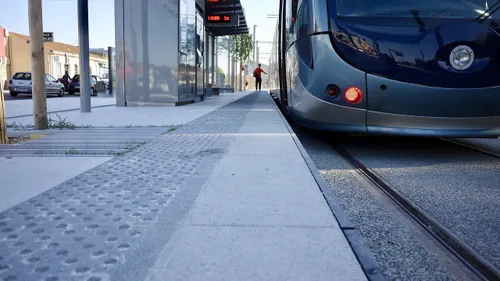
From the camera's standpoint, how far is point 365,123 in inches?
189

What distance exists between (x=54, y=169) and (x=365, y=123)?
10.7 ft

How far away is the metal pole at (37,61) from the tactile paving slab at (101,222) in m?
2.95

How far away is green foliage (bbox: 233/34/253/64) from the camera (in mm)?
42106

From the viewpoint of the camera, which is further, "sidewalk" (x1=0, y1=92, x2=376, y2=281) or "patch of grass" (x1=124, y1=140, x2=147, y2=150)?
"patch of grass" (x1=124, y1=140, x2=147, y2=150)

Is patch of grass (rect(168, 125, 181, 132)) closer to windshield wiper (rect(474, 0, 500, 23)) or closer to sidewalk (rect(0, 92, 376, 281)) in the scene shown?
sidewalk (rect(0, 92, 376, 281))

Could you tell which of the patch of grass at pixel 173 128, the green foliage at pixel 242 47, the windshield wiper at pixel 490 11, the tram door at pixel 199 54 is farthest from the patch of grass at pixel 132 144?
the green foliage at pixel 242 47

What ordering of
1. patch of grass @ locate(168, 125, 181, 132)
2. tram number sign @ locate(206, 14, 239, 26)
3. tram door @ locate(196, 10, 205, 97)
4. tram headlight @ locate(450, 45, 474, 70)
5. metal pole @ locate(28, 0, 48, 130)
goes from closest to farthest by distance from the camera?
tram headlight @ locate(450, 45, 474, 70) < metal pole @ locate(28, 0, 48, 130) < patch of grass @ locate(168, 125, 181, 132) < tram door @ locate(196, 10, 205, 97) < tram number sign @ locate(206, 14, 239, 26)

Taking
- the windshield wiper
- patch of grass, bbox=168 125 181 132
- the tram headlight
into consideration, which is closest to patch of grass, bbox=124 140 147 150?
patch of grass, bbox=168 125 181 132

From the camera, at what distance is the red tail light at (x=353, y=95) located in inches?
184

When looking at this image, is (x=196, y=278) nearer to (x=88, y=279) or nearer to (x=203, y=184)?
(x=88, y=279)

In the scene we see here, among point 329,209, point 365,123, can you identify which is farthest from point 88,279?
point 365,123

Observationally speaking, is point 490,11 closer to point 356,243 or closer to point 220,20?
point 356,243

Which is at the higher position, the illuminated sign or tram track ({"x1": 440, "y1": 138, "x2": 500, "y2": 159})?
the illuminated sign

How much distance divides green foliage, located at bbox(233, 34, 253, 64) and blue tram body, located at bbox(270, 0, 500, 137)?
37171 mm
